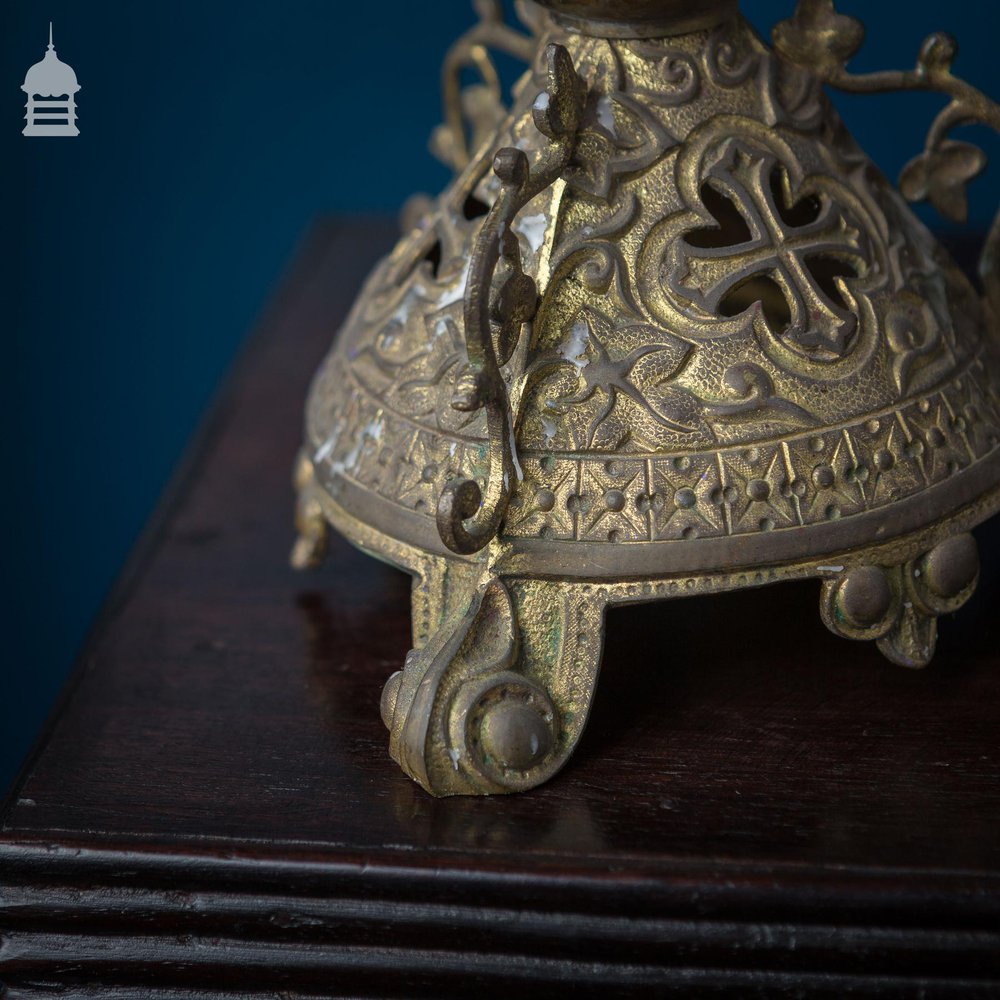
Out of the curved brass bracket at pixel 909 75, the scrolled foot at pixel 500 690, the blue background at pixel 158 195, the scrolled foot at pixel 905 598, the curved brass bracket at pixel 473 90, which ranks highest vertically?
the curved brass bracket at pixel 909 75

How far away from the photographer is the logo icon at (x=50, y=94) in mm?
1677

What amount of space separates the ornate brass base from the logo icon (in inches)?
37.3

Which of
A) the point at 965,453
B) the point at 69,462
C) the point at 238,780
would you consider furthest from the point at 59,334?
the point at 965,453

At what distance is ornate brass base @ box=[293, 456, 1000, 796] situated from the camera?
0.90 meters

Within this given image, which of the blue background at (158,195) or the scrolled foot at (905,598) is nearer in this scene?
the scrolled foot at (905,598)

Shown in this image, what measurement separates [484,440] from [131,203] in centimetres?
125

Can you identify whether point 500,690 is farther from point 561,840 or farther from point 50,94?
point 50,94

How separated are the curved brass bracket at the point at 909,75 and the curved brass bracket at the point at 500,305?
175 millimetres

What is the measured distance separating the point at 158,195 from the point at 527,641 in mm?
1318

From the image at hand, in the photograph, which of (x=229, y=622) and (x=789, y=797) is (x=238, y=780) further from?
(x=789, y=797)

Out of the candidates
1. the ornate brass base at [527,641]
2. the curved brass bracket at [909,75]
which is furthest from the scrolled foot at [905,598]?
the curved brass bracket at [909,75]

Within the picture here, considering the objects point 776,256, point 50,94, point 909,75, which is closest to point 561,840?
point 776,256

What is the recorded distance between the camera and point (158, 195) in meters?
2.04

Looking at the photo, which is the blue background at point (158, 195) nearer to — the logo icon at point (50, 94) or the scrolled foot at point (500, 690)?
the logo icon at point (50, 94)
